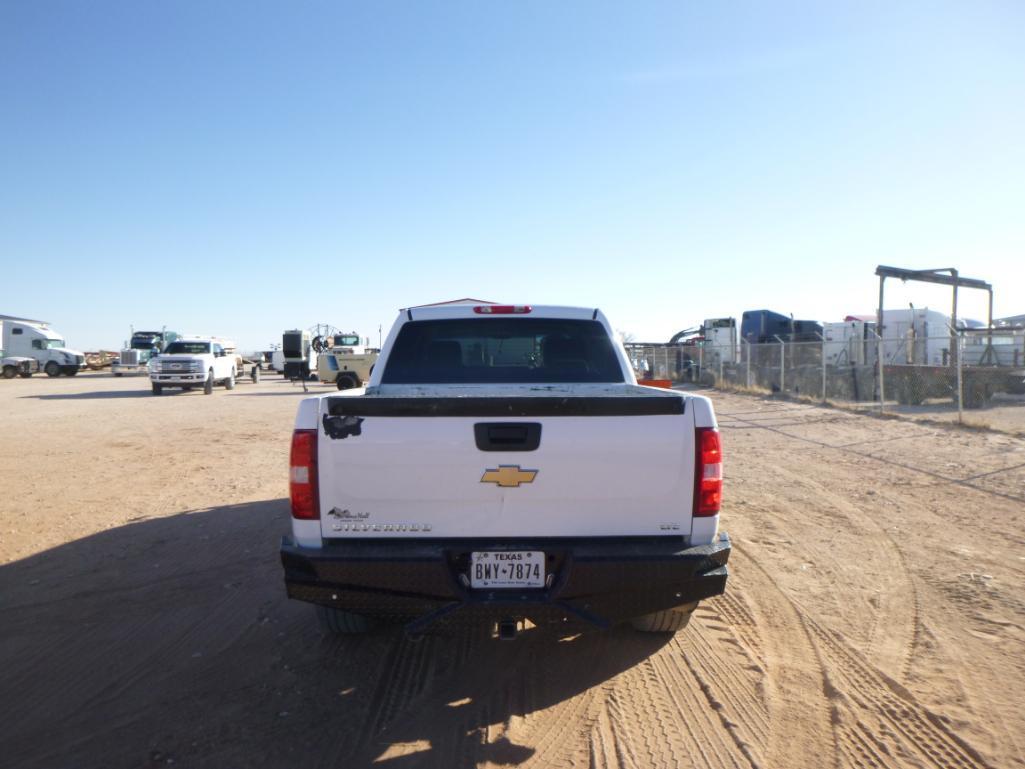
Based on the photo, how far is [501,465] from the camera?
3256mm

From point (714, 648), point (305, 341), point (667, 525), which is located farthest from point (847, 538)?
point (305, 341)

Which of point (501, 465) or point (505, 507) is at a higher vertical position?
point (501, 465)

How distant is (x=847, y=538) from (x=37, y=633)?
6297 millimetres

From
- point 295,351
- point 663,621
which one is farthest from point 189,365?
point 663,621

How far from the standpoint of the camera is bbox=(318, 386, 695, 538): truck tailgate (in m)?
3.22

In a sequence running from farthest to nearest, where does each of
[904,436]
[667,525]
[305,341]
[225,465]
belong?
[305,341] < [904,436] < [225,465] < [667,525]

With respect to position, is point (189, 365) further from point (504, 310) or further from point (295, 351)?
point (504, 310)

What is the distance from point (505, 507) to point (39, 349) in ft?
164

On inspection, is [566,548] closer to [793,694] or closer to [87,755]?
[793,694]

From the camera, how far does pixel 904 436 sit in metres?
13.0

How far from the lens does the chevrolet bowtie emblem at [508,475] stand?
3.25 metres

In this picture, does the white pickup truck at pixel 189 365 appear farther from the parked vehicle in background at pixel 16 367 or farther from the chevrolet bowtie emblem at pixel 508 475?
the chevrolet bowtie emblem at pixel 508 475

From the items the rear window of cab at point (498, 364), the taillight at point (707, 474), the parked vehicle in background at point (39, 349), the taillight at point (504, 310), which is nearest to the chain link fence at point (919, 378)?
the rear window of cab at point (498, 364)

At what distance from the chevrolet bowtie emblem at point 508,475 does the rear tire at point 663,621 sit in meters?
1.23
